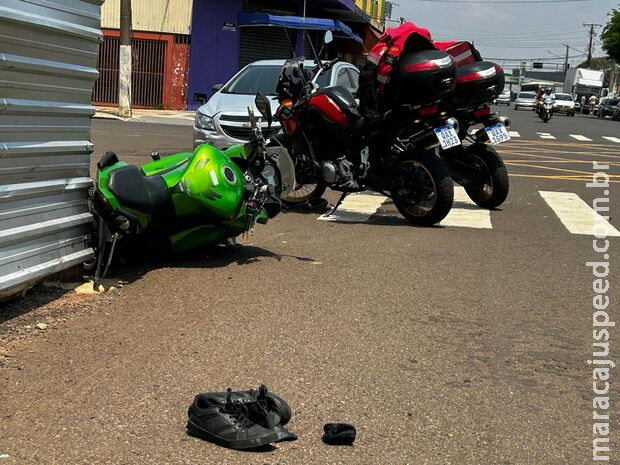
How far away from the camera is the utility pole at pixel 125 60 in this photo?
24.4m

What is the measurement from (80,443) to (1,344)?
1.29 m

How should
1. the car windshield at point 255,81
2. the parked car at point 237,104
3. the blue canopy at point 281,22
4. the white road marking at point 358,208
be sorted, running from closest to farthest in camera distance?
the white road marking at point 358,208 < the parked car at point 237,104 < the car windshield at point 255,81 < the blue canopy at point 281,22

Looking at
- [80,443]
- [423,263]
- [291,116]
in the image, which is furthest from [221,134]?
[80,443]

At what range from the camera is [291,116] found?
883cm

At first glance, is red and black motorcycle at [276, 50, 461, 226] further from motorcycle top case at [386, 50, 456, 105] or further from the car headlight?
the car headlight

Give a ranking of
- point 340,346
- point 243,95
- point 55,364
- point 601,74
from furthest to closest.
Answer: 1. point 601,74
2. point 243,95
3. point 340,346
4. point 55,364

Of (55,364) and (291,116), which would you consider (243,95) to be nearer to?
(291,116)

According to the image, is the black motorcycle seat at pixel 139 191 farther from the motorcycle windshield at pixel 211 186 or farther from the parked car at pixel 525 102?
the parked car at pixel 525 102

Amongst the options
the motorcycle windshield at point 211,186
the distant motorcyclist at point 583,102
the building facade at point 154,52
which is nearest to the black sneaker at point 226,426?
the motorcycle windshield at point 211,186

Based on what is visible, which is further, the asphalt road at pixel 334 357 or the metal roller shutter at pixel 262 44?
the metal roller shutter at pixel 262 44

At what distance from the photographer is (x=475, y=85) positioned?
946 cm

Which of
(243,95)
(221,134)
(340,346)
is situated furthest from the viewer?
(243,95)

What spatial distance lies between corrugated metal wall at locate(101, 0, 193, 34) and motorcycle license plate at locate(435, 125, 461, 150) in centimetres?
2455

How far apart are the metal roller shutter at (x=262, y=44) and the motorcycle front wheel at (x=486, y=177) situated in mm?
23515
